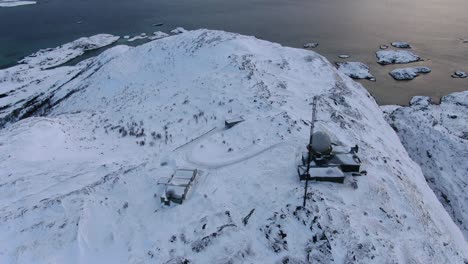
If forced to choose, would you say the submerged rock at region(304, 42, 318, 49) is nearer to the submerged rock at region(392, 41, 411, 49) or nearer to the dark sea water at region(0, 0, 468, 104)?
the dark sea water at region(0, 0, 468, 104)

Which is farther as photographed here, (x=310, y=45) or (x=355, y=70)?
(x=310, y=45)

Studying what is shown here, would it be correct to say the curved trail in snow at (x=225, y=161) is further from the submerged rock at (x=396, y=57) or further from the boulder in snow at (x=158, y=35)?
the boulder in snow at (x=158, y=35)

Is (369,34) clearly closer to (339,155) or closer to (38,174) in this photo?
(339,155)

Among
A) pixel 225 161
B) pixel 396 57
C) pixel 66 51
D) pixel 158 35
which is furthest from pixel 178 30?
pixel 225 161

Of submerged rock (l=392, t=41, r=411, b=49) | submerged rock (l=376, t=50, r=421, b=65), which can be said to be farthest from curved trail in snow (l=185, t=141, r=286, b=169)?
submerged rock (l=392, t=41, r=411, b=49)

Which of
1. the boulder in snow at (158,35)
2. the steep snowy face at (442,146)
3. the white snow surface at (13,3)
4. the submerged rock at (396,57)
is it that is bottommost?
the steep snowy face at (442,146)

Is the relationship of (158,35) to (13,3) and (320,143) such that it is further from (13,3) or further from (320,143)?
(13,3)

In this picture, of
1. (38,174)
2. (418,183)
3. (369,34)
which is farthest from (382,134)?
(369,34)

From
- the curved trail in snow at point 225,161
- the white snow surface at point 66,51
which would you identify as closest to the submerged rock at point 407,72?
the curved trail in snow at point 225,161
